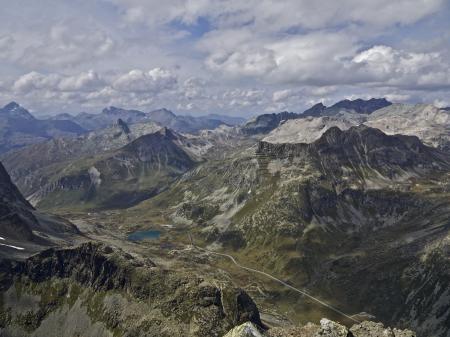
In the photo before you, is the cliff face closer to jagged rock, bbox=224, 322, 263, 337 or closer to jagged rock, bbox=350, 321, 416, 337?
jagged rock, bbox=350, 321, 416, 337

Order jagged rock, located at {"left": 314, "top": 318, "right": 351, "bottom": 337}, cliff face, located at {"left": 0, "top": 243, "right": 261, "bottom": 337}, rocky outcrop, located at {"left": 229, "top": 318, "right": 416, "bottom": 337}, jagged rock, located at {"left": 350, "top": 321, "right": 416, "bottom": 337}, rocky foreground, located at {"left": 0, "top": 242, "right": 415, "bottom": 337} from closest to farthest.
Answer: rocky outcrop, located at {"left": 229, "top": 318, "right": 416, "bottom": 337}, jagged rock, located at {"left": 314, "top": 318, "right": 351, "bottom": 337}, jagged rock, located at {"left": 350, "top": 321, "right": 416, "bottom": 337}, rocky foreground, located at {"left": 0, "top": 242, "right": 415, "bottom": 337}, cliff face, located at {"left": 0, "top": 243, "right": 261, "bottom": 337}

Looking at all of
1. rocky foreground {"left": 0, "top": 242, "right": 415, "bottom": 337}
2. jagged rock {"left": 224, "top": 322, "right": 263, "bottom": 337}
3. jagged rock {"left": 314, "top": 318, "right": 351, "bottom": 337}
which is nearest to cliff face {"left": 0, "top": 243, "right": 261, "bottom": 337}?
rocky foreground {"left": 0, "top": 242, "right": 415, "bottom": 337}

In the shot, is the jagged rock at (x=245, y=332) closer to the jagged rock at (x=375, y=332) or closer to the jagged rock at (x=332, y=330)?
the jagged rock at (x=332, y=330)

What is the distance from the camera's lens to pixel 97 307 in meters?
175

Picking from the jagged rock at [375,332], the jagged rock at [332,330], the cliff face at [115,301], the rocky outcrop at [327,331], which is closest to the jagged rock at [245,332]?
the rocky outcrop at [327,331]

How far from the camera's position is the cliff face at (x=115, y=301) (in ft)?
520

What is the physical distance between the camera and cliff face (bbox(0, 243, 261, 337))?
158m

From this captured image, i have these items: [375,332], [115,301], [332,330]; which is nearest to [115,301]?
[115,301]

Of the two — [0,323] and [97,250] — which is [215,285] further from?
[0,323]

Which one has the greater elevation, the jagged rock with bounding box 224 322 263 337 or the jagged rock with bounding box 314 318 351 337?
the jagged rock with bounding box 224 322 263 337

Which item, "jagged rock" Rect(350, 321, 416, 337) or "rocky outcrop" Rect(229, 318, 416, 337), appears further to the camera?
"jagged rock" Rect(350, 321, 416, 337)

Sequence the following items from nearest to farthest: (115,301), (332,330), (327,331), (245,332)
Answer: (245,332) → (332,330) → (327,331) → (115,301)

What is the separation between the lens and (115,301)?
571 feet

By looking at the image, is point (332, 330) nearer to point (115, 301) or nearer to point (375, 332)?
point (375, 332)
